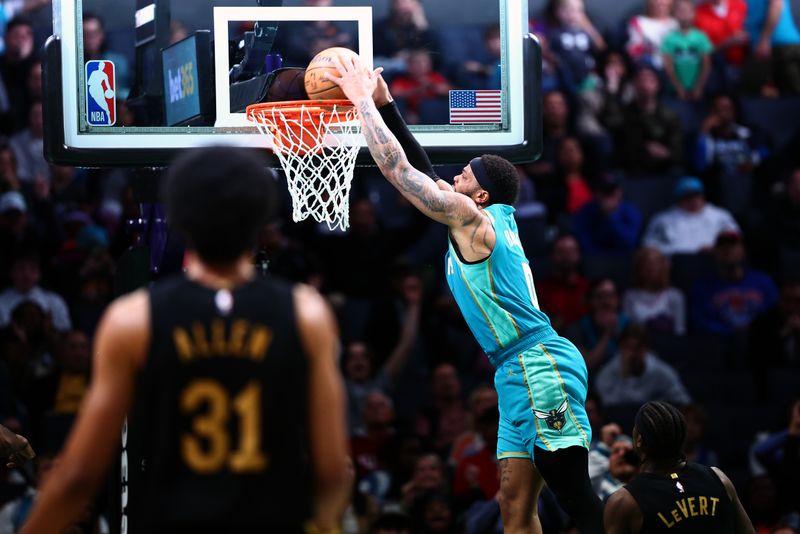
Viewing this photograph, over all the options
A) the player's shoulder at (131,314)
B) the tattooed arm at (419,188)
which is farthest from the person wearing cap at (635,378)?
the player's shoulder at (131,314)

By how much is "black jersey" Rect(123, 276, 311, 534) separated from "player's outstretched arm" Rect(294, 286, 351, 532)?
3 centimetres

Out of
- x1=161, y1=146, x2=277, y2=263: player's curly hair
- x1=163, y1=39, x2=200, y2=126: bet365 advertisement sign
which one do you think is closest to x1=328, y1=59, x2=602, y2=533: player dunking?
x1=163, y1=39, x2=200, y2=126: bet365 advertisement sign

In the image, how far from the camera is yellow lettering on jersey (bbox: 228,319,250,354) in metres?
3.31

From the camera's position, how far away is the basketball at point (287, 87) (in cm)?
672

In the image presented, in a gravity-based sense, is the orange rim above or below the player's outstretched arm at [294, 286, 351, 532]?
above

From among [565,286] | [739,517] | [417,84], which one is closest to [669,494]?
[739,517]

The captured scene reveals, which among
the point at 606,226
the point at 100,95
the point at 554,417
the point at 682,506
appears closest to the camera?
the point at 682,506

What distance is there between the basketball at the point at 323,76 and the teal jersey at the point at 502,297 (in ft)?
3.08

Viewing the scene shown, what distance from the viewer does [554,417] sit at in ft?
19.5

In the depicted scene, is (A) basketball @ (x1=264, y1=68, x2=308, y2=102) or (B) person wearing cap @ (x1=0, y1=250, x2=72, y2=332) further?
(B) person wearing cap @ (x1=0, y1=250, x2=72, y2=332)

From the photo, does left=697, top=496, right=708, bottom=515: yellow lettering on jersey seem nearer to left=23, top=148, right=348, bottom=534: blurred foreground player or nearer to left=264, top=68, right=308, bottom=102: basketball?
left=23, top=148, right=348, bottom=534: blurred foreground player

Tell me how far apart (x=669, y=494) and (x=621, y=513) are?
0.20 meters

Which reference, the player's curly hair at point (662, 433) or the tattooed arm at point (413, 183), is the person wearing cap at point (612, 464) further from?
the tattooed arm at point (413, 183)

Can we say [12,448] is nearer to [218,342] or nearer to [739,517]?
[218,342]
